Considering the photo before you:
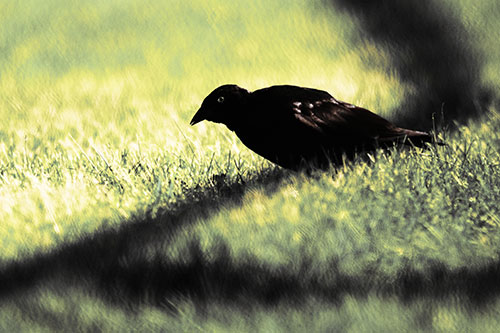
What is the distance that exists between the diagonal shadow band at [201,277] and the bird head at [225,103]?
610mm

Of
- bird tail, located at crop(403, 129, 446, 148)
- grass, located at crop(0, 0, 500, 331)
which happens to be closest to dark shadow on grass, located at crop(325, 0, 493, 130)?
grass, located at crop(0, 0, 500, 331)

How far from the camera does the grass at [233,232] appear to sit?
6.97 feet

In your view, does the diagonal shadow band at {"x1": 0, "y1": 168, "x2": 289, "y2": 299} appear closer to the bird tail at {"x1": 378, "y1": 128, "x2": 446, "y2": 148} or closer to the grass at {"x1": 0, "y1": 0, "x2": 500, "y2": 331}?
the grass at {"x1": 0, "y1": 0, "x2": 500, "y2": 331}

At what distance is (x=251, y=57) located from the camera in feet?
16.3

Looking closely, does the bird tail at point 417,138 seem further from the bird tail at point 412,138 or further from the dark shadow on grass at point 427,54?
the dark shadow on grass at point 427,54

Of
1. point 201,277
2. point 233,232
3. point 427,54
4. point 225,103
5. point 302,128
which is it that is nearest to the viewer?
point 201,277

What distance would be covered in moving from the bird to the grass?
0.08m

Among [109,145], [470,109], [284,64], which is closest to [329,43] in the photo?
[284,64]

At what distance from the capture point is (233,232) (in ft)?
7.86

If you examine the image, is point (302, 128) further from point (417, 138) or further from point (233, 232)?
point (233, 232)

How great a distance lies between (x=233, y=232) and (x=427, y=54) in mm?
2636

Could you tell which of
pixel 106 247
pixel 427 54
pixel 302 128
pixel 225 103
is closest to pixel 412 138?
pixel 302 128

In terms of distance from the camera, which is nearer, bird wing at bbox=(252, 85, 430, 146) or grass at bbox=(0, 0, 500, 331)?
grass at bbox=(0, 0, 500, 331)

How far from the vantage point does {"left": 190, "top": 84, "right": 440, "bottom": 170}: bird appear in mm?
2846
